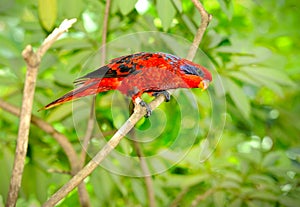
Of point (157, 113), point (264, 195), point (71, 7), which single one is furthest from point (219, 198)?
point (71, 7)

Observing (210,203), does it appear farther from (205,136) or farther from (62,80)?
(62,80)

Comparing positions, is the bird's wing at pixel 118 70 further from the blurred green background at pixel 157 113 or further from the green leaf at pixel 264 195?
the green leaf at pixel 264 195

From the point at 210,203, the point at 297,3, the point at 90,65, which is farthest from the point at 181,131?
the point at 297,3

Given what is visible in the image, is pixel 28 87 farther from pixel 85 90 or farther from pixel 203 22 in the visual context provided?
pixel 203 22

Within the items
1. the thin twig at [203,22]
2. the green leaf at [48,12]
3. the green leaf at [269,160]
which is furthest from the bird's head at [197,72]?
the green leaf at [269,160]

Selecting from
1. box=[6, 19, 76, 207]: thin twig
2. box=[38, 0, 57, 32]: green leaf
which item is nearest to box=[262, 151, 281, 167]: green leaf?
box=[38, 0, 57, 32]: green leaf
